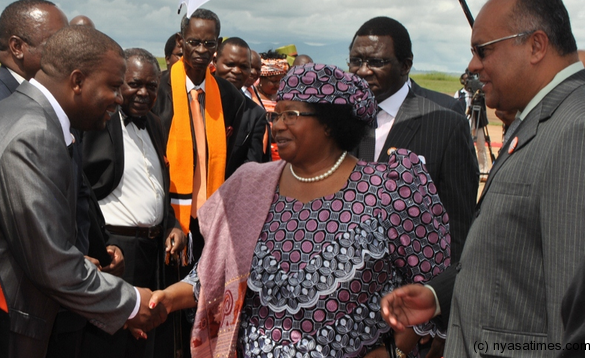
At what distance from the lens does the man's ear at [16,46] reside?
407 cm

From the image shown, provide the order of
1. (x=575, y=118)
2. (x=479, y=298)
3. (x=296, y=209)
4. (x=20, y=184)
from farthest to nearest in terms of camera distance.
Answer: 1. (x=296, y=209)
2. (x=20, y=184)
3. (x=479, y=298)
4. (x=575, y=118)

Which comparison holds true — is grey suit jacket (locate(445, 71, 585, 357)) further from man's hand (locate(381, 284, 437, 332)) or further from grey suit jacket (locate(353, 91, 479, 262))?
grey suit jacket (locate(353, 91, 479, 262))

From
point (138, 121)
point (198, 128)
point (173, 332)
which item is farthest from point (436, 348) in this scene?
point (198, 128)

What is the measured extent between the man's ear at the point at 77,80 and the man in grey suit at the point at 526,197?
1.71 m

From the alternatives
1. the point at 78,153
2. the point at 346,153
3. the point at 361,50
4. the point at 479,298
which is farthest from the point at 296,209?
the point at 361,50

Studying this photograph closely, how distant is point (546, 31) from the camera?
221 centimetres

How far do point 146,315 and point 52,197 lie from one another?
0.76 meters

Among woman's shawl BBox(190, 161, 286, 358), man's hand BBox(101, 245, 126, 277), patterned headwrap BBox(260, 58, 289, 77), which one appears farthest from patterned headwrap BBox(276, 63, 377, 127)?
patterned headwrap BBox(260, 58, 289, 77)

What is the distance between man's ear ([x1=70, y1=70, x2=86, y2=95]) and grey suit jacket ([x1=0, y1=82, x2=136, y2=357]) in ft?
0.51

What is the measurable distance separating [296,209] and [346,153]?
38 cm

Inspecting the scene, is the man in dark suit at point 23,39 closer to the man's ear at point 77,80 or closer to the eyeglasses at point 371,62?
the man's ear at point 77,80

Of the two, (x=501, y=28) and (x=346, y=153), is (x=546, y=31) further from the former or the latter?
(x=346, y=153)

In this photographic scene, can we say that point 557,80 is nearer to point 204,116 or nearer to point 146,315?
point 146,315

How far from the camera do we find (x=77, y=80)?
2.99m
